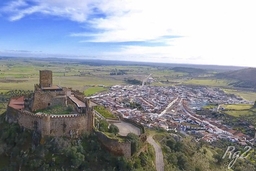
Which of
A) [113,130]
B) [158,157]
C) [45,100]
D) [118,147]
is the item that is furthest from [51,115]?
[158,157]

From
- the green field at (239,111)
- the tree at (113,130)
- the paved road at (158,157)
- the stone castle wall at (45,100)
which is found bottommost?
the green field at (239,111)

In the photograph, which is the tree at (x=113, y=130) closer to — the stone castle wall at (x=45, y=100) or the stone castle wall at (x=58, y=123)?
the stone castle wall at (x=58, y=123)

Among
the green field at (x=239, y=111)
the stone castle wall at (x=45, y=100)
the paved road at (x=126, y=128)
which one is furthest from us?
the green field at (x=239, y=111)

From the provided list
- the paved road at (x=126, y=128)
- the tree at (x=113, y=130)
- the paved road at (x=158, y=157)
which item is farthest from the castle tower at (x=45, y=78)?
the paved road at (x=158, y=157)

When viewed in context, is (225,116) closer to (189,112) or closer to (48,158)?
(189,112)

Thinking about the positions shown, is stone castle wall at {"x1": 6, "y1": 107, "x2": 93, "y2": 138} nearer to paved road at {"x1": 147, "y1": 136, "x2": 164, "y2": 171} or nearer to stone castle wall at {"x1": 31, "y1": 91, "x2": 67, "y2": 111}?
stone castle wall at {"x1": 31, "y1": 91, "x2": 67, "y2": 111}

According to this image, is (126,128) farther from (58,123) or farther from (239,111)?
(239,111)
